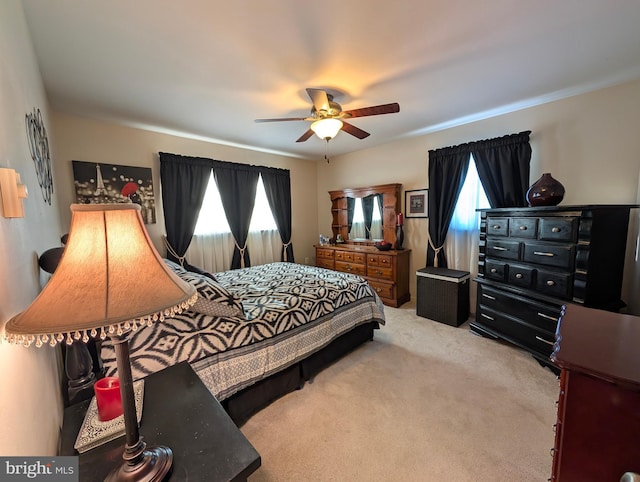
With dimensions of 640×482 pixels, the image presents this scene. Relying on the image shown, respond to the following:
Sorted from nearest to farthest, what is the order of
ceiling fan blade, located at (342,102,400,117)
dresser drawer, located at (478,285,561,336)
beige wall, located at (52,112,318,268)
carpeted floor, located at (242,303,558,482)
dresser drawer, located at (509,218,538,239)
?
1. carpeted floor, located at (242,303,558,482)
2. ceiling fan blade, located at (342,102,400,117)
3. dresser drawer, located at (478,285,561,336)
4. dresser drawer, located at (509,218,538,239)
5. beige wall, located at (52,112,318,268)

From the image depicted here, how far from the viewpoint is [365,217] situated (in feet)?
14.5

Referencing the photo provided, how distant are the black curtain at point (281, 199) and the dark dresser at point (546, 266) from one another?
3001 mm

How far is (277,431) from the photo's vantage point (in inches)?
66.8

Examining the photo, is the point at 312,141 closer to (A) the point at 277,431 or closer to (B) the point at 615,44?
(B) the point at 615,44

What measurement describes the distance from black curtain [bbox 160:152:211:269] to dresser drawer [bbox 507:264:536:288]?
145 inches

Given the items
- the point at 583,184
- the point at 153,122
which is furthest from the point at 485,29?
the point at 153,122

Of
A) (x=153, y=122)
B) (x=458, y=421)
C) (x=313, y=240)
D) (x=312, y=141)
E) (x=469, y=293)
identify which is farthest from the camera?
(x=313, y=240)

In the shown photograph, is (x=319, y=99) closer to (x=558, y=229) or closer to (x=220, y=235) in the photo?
(x=558, y=229)

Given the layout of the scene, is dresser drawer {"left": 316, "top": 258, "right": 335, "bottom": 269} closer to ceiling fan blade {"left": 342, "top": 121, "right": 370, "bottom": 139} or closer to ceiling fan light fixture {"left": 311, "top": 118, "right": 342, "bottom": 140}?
ceiling fan blade {"left": 342, "top": 121, "right": 370, "bottom": 139}

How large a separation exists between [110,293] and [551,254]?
9.87 ft

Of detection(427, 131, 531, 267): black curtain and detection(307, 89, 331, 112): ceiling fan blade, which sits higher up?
detection(307, 89, 331, 112): ceiling fan blade

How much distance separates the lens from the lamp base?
727 mm

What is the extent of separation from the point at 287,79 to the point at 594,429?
2582mm

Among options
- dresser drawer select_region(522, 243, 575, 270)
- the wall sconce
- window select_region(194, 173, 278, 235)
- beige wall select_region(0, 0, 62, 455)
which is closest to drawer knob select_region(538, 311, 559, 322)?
dresser drawer select_region(522, 243, 575, 270)
